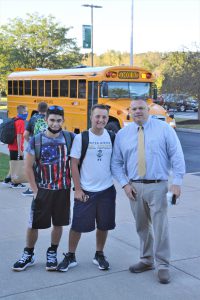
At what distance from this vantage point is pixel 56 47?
4247 cm

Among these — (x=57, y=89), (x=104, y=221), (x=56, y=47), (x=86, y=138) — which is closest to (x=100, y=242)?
(x=104, y=221)

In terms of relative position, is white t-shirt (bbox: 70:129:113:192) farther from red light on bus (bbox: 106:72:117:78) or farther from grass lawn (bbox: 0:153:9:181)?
red light on bus (bbox: 106:72:117:78)

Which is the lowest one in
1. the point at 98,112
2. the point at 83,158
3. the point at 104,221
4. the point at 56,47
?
the point at 104,221

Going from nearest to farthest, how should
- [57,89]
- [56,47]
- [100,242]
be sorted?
[100,242], [57,89], [56,47]

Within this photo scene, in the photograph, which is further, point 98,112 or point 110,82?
point 110,82

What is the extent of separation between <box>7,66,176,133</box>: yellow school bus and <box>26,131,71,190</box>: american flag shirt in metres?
10.3

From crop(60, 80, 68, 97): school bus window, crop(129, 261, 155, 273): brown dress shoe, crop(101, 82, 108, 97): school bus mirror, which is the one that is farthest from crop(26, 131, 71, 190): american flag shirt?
crop(60, 80, 68, 97): school bus window

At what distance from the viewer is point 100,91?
50.7 ft

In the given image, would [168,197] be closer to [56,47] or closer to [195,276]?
[195,276]

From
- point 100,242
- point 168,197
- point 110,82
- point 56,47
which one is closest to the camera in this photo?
point 168,197

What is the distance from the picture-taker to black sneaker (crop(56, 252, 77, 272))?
14.1ft

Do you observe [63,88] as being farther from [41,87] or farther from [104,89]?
[104,89]

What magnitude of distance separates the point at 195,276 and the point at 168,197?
2.69 feet

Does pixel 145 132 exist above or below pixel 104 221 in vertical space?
above
